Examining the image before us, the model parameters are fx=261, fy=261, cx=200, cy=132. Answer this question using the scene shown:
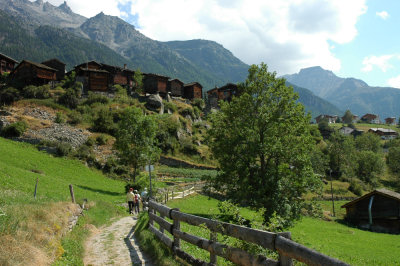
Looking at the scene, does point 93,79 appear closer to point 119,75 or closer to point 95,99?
point 95,99

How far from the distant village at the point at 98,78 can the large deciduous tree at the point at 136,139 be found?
33.8 metres

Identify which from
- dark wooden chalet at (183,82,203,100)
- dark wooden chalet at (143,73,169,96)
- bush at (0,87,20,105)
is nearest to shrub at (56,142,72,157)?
bush at (0,87,20,105)

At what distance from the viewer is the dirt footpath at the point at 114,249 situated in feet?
30.8

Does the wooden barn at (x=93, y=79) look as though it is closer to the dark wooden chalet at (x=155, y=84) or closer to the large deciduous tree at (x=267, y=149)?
the dark wooden chalet at (x=155, y=84)

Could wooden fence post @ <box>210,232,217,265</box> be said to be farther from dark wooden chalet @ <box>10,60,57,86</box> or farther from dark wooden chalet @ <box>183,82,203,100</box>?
dark wooden chalet @ <box>183,82,203,100</box>

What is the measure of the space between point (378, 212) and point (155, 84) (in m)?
→ 68.7

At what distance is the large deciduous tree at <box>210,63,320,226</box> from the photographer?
70.3 ft

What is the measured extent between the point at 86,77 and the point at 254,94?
60572mm

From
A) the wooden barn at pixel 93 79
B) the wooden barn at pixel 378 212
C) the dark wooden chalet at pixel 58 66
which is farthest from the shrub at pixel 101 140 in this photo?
the wooden barn at pixel 378 212

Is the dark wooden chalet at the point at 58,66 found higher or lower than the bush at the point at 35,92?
higher

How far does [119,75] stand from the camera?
8412 cm

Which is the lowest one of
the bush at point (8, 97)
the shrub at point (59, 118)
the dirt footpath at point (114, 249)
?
the dirt footpath at point (114, 249)

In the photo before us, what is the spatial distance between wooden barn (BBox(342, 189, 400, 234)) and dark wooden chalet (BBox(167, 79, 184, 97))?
66.2 meters

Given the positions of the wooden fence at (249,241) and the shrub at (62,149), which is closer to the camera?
the wooden fence at (249,241)
